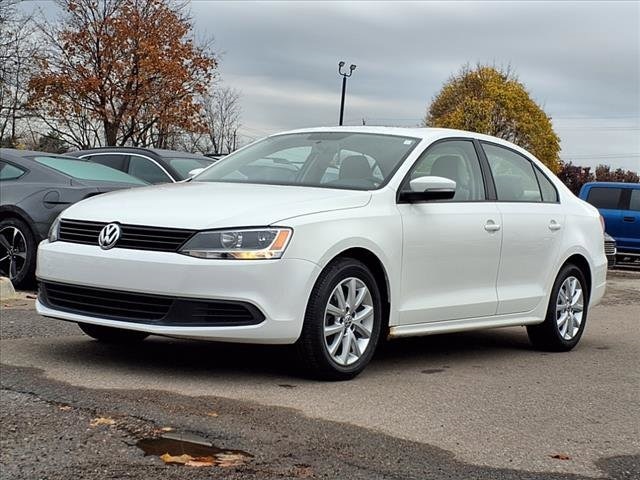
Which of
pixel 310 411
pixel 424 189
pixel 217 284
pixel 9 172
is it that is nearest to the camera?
pixel 310 411

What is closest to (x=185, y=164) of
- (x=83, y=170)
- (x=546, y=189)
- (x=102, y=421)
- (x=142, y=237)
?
(x=83, y=170)

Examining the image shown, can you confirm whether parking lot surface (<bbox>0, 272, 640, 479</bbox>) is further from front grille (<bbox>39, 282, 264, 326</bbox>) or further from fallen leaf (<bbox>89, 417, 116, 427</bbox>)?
front grille (<bbox>39, 282, 264, 326</bbox>)

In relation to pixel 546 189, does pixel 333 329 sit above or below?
below

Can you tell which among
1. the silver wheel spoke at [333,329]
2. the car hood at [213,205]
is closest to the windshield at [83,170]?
the car hood at [213,205]

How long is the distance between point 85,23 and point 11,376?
1257 inches

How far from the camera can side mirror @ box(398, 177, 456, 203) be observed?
612 cm

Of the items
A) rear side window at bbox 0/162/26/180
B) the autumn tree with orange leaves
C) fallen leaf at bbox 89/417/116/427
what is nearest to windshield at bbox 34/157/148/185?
rear side window at bbox 0/162/26/180

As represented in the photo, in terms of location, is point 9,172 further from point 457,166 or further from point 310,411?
→ point 310,411

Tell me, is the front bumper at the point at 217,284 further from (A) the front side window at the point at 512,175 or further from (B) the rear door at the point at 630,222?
(B) the rear door at the point at 630,222

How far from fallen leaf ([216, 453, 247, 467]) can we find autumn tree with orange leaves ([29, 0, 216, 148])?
Answer: 31156 mm

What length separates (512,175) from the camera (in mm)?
7406

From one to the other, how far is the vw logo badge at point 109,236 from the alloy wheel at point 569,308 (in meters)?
3.74

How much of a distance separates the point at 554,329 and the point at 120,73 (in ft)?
96.2

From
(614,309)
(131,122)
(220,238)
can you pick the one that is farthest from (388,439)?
(131,122)
